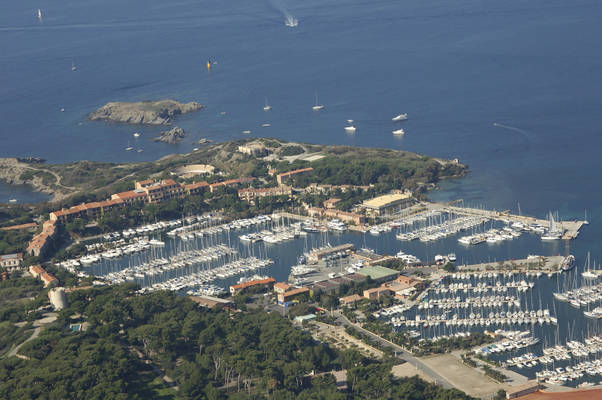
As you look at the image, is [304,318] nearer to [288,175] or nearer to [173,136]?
[288,175]

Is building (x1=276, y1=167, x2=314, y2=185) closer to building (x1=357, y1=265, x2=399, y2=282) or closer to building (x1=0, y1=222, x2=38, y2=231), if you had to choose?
building (x1=0, y1=222, x2=38, y2=231)

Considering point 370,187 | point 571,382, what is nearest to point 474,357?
point 571,382

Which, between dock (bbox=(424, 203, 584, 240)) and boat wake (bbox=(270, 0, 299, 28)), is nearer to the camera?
dock (bbox=(424, 203, 584, 240))

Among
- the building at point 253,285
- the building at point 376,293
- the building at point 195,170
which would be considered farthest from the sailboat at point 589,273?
the building at point 195,170

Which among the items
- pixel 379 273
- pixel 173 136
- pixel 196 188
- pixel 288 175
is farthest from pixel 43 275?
pixel 173 136

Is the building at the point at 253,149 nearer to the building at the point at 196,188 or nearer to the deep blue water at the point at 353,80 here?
the deep blue water at the point at 353,80

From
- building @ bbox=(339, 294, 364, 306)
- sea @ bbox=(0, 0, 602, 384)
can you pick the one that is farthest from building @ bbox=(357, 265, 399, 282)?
sea @ bbox=(0, 0, 602, 384)

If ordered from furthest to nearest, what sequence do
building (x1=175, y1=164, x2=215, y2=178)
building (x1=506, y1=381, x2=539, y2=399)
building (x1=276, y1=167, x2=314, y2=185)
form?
building (x1=175, y1=164, x2=215, y2=178) < building (x1=276, y1=167, x2=314, y2=185) < building (x1=506, y1=381, x2=539, y2=399)
